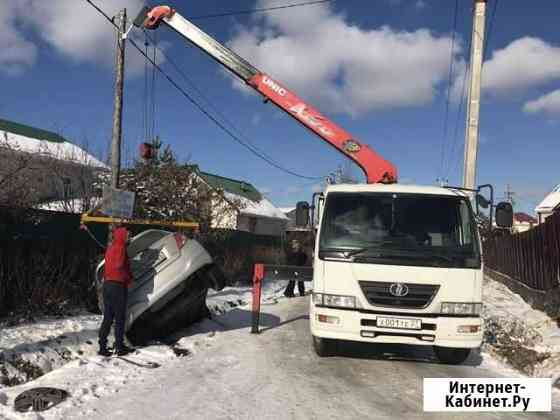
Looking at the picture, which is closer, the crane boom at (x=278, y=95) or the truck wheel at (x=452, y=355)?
the truck wheel at (x=452, y=355)

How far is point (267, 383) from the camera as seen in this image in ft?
19.7

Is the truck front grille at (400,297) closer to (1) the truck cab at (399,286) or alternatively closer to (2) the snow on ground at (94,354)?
(1) the truck cab at (399,286)

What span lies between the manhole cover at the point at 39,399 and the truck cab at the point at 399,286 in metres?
3.21

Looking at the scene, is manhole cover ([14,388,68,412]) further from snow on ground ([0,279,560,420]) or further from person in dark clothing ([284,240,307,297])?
person in dark clothing ([284,240,307,297])

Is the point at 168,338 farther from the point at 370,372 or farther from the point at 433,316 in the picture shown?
the point at 433,316

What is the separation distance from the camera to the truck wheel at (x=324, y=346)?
24.1 ft

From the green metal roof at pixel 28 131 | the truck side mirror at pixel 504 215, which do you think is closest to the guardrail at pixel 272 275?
the truck side mirror at pixel 504 215

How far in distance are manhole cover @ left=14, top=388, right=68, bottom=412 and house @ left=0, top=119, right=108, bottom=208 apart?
14.2 feet

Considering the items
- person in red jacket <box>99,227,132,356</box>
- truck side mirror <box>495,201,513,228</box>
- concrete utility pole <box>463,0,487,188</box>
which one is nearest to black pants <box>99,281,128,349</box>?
person in red jacket <box>99,227,132,356</box>

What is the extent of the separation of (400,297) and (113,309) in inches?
148

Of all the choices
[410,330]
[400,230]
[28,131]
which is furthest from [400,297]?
[28,131]

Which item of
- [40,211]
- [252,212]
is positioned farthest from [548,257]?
[252,212]

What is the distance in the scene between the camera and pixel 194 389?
5.65 m

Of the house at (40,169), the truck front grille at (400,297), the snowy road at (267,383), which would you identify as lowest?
the snowy road at (267,383)
